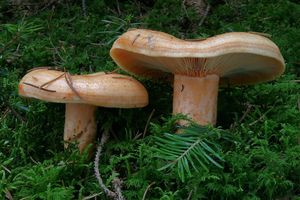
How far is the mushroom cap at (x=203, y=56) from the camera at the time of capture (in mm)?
1792

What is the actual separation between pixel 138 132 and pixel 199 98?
0.31m

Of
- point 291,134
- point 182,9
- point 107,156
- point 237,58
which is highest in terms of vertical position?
point 182,9

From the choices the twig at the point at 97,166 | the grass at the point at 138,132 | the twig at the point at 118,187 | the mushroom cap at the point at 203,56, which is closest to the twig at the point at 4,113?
the grass at the point at 138,132

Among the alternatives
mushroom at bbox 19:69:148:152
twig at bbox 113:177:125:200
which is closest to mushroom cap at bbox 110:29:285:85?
mushroom at bbox 19:69:148:152

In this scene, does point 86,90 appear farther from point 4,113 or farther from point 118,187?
point 4,113

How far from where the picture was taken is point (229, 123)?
229cm

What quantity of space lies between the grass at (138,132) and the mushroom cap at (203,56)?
164mm

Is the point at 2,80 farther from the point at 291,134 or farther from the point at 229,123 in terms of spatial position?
the point at 291,134

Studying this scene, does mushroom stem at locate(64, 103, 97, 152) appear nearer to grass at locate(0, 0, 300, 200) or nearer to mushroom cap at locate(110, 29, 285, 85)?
grass at locate(0, 0, 300, 200)

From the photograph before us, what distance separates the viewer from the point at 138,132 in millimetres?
2182

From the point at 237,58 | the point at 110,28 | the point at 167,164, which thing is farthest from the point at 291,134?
the point at 110,28

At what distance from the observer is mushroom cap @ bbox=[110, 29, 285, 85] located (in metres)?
1.79

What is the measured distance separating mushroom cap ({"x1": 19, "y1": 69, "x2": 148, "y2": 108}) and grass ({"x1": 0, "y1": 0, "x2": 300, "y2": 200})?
0.54ft

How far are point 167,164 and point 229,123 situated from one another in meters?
0.58
